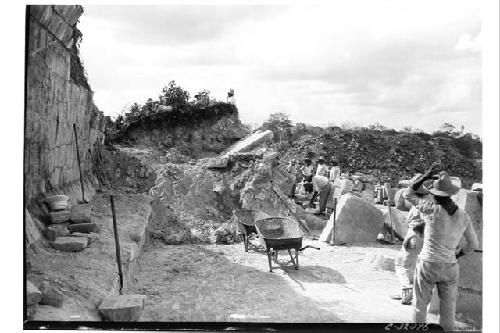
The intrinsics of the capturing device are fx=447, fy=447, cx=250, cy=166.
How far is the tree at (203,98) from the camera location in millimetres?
16864

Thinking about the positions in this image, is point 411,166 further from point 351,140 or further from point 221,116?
point 221,116

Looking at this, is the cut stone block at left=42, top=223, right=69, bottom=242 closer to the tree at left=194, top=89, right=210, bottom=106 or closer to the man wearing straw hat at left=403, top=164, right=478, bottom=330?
the man wearing straw hat at left=403, top=164, right=478, bottom=330

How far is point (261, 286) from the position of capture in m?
7.03

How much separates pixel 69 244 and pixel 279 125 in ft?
62.9

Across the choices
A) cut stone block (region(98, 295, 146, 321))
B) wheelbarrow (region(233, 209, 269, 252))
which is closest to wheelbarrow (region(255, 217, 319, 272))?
wheelbarrow (region(233, 209, 269, 252))

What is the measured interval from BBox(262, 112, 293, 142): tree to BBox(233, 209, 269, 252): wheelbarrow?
46.7 ft

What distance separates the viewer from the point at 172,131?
54.9 ft

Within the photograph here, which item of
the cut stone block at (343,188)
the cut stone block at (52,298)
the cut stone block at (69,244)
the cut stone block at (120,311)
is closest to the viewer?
the cut stone block at (52,298)

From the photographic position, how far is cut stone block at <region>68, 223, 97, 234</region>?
23.0 ft

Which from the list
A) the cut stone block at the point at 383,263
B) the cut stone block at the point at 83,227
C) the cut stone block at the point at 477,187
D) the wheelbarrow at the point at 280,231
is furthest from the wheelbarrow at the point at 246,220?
the cut stone block at the point at 477,187

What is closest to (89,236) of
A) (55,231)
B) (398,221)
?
(55,231)

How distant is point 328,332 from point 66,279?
123 inches

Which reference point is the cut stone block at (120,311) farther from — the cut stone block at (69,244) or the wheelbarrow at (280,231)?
the wheelbarrow at (280,231)

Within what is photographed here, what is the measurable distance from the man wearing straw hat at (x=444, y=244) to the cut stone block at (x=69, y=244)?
4495mm
